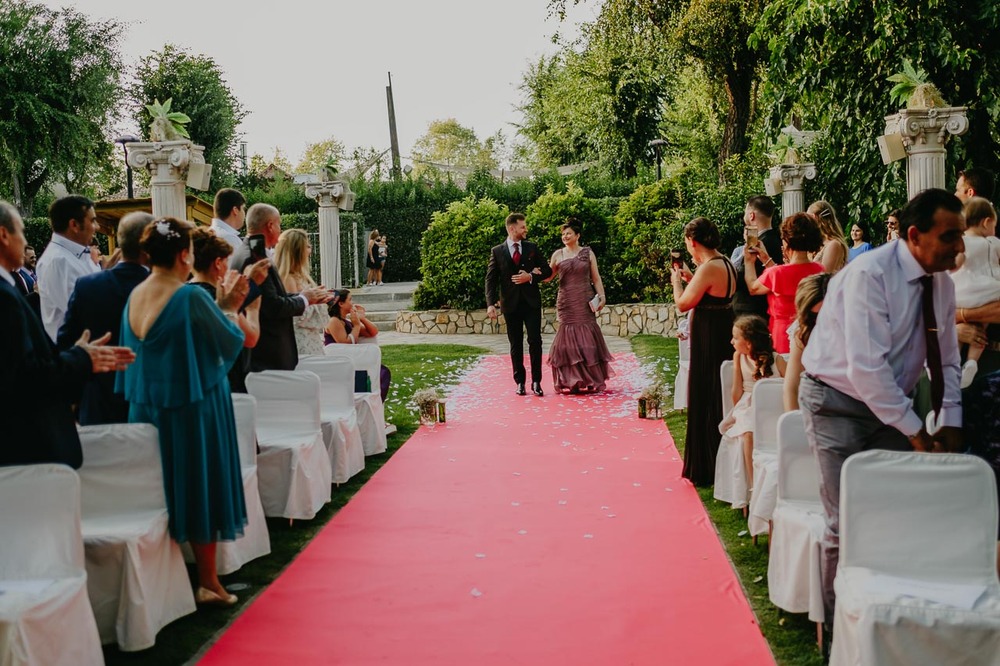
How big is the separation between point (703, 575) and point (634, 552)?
0.53 meters

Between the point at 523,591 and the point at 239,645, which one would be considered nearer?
the point at 239,645

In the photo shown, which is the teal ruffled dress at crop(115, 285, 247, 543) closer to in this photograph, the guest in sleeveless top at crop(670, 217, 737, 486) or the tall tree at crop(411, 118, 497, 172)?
the guest in sleeveless top at crop(670, 217, 737, 486)

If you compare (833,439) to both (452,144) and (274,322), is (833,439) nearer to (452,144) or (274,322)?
(274,322)

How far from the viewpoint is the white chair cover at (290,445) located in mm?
6113

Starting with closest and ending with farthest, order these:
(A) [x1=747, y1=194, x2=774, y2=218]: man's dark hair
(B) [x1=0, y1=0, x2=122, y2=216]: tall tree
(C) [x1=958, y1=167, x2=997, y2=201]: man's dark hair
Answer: (C) [x1=958, y1=167, x2=997, y2=201]: man's dark hair → (A) [x1=747, y1=194, x2=774, y2=218]: man's dark hair → (B) [x1=0, y1=0, x2=122, y2=216]: tall tree

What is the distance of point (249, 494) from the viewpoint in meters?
5.33

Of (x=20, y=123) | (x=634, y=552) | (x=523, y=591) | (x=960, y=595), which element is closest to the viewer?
(x=960, y=595)

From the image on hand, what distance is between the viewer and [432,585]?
16.5 feet

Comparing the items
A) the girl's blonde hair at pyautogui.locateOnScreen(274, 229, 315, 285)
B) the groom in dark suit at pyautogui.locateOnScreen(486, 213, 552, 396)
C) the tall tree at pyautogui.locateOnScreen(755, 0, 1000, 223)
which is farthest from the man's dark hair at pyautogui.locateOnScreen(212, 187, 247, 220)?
the tall tree at pyautogui.locateOnScreen(755, 0, 1000, 223)

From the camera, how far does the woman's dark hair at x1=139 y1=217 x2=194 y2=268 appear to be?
4445 millimetres

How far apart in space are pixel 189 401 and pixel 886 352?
9.62 feet

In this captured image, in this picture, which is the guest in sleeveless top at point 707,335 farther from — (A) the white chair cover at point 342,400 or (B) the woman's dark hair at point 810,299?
(A) the white chair cover at point 342,400

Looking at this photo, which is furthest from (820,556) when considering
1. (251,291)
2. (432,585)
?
(251,291)

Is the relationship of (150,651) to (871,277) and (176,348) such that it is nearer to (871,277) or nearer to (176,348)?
(176,348)
